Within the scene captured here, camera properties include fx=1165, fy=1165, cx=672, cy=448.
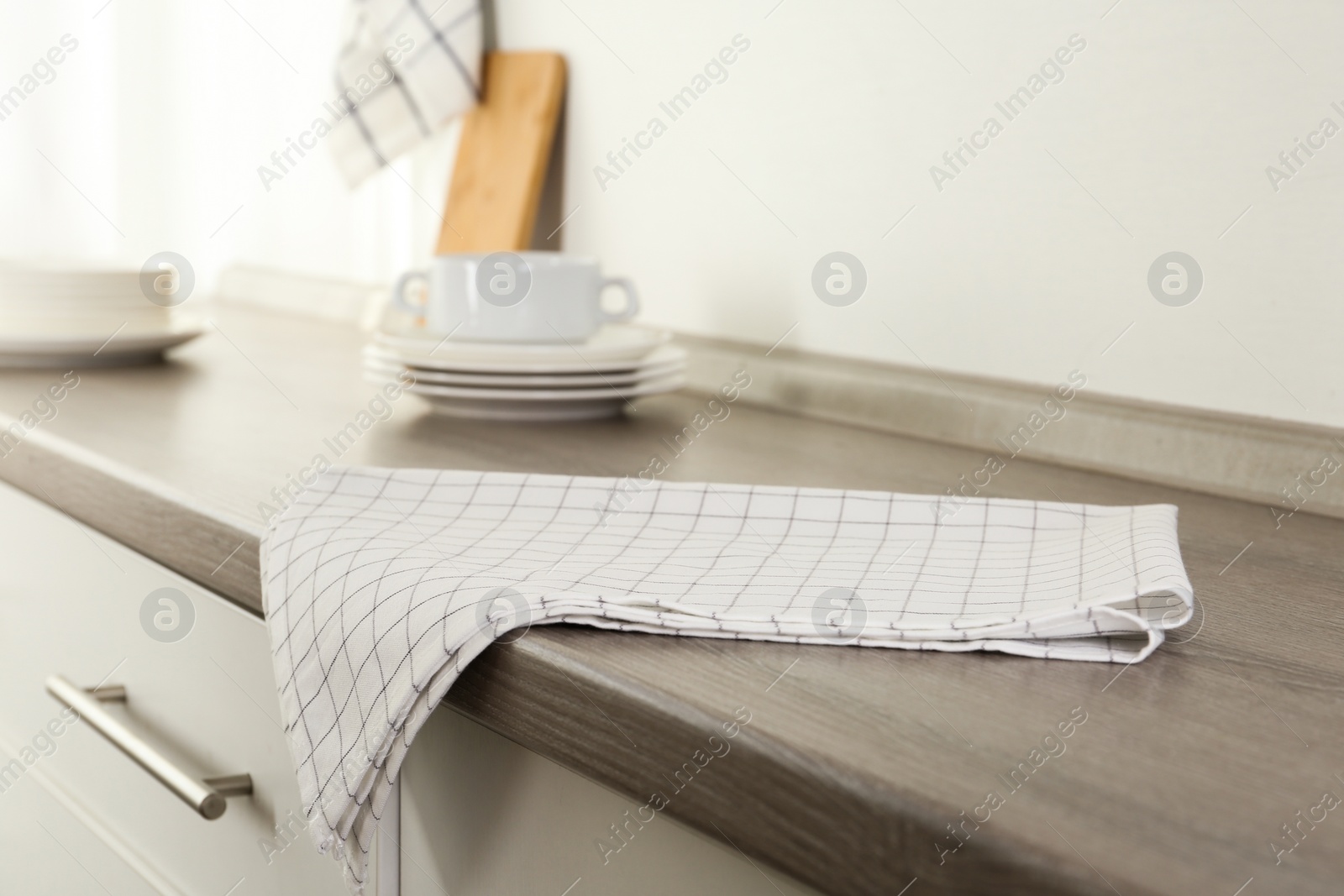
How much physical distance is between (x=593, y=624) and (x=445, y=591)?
0.20 ft

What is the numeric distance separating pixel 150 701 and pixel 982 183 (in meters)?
0.68

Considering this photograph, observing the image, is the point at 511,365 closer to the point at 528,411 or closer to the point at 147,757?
the point at 528,411

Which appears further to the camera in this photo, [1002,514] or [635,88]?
[635,88]

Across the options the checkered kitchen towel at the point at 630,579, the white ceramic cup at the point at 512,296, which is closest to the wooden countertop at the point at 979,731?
the checkered kitchen towel at the point at 630,579

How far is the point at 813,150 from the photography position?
99 cm

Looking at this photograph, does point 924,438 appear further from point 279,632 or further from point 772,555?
point 279,632

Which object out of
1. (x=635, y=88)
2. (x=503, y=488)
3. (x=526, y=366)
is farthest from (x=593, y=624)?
(x=635, y=88)

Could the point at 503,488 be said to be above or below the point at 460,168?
below

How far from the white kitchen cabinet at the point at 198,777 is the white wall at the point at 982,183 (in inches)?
21.1

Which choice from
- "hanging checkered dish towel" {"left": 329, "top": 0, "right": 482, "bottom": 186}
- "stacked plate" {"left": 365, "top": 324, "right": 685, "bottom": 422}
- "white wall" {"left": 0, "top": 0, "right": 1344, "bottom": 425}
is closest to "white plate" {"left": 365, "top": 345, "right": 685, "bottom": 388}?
"stacked plate" {"left": 365, "top": 324, "right": 685, "bottom": 422}

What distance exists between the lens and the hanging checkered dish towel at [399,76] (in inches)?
51.1

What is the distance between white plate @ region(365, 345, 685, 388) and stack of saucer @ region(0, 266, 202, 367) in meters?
0.33

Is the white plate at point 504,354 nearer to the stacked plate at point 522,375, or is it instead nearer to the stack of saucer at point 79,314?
the stacked plate at point 522,375

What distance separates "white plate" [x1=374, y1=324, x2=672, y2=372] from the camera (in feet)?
2.98
